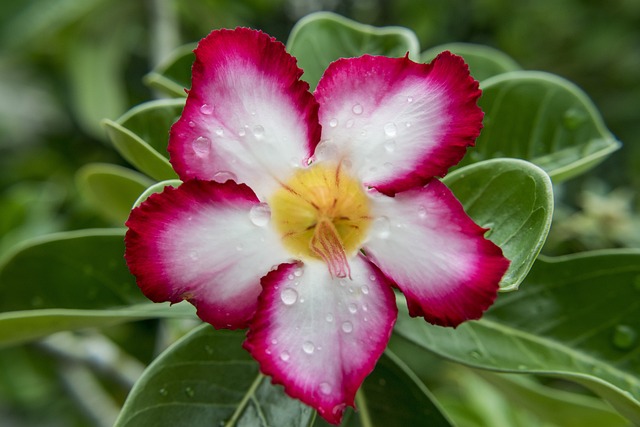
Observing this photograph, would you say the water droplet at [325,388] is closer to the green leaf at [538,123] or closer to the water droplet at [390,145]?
the water droplet at [390,145]

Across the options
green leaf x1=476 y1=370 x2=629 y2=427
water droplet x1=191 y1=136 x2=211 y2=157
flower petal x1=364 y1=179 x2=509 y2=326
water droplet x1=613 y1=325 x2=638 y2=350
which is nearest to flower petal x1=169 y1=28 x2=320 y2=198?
water droplet x1=191 y1=136 x2=211 y2=157

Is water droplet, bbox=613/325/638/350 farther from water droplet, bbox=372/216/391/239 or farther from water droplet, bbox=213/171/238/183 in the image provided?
water droplet, bbox=213/171/238/183

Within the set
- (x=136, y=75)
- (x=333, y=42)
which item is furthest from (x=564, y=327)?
(x=136, y=75)

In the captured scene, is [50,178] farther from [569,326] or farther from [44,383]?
[569,326]

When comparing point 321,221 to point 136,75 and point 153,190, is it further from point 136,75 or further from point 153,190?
point 136,75

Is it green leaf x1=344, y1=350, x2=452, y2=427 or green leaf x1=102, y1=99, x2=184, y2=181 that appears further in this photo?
green leaf x1=344, y1=350, x2=452, y2=427

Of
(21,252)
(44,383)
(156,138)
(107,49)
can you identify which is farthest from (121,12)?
(156,138)

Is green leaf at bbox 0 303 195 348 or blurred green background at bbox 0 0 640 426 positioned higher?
green leaf at bbox 0 303 195 348
